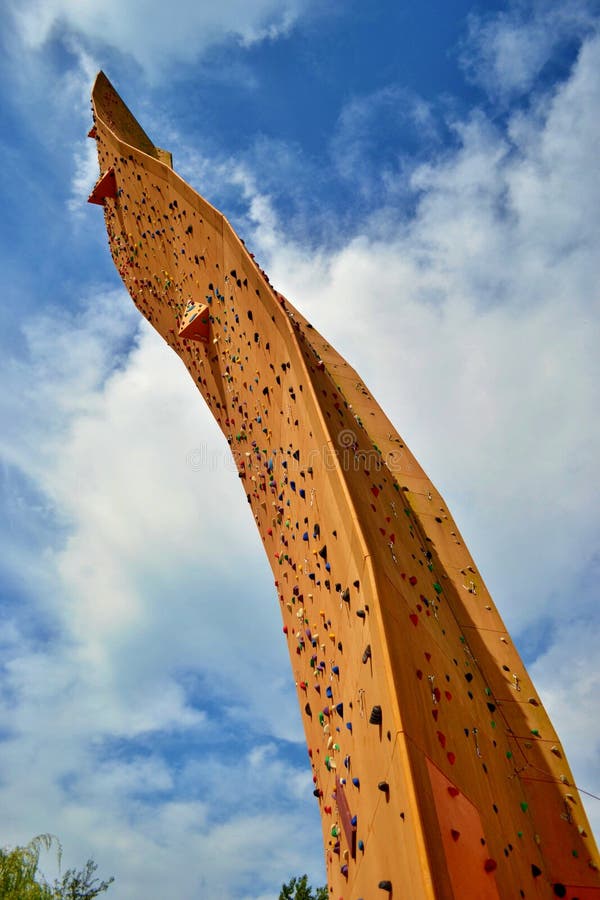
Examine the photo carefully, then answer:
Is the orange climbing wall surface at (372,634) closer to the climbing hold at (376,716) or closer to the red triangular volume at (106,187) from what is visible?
the climbing hold at (376,716)

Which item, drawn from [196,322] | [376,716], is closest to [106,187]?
[196,322]

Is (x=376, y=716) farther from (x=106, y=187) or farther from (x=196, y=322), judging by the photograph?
(x=106, y=187)

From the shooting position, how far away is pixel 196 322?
832 cm

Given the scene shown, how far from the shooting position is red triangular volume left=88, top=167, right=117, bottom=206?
1098 centimetres

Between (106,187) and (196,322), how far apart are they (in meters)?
4.53

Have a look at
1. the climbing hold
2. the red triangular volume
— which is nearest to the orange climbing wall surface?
the climbing hold

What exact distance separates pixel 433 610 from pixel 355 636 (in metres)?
1.09

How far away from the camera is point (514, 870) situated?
3.65 m

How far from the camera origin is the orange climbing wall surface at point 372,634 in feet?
10.6

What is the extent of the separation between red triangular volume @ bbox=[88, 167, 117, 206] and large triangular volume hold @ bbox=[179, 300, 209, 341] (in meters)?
3.78

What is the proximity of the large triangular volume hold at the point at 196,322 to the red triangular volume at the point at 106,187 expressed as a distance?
3.78 metres

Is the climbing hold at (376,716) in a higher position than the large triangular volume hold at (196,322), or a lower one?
lower

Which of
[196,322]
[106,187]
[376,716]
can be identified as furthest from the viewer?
[106,187]

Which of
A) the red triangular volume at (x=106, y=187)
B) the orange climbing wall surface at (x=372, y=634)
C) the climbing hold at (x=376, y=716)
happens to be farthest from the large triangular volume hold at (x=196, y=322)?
the climbing hold at (x=376, y=716)
